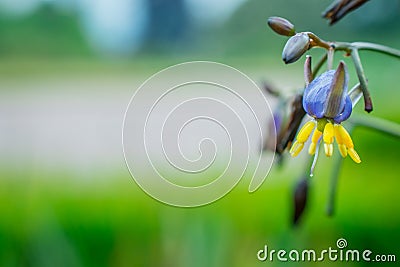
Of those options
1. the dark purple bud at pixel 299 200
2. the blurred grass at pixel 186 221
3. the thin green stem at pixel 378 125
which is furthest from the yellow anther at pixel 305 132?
the blurred grass at pixel 186 221

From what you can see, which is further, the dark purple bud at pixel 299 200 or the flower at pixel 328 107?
the dark purple bud at pixel 299 200

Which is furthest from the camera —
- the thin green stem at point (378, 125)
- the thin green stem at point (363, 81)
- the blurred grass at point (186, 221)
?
the blurred grass at point (186, 221)

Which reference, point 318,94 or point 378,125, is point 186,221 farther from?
point 318,94

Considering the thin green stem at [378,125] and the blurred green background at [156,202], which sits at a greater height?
the blurred green background at [156,202]

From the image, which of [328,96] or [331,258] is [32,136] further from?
[328,96]

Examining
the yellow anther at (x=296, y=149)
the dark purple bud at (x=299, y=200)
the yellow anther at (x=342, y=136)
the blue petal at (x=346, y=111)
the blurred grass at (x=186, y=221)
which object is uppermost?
the blurred grass at (x=186, y=221)

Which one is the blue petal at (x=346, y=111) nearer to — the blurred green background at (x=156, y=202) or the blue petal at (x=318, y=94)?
the blue petal at (x=318, y=94)

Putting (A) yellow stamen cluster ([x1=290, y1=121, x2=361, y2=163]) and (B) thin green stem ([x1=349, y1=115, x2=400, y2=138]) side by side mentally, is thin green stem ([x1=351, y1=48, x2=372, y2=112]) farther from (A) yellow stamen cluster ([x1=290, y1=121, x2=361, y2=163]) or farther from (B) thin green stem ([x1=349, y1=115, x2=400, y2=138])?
(B) thin green stem ([x1=349, y1=115, x2=400, y2=138])
